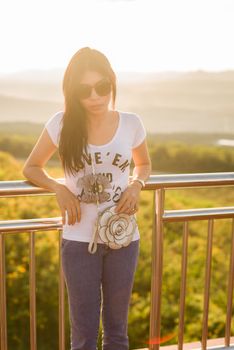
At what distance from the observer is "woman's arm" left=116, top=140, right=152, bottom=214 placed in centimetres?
201

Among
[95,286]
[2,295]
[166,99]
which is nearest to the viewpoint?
[95,286]

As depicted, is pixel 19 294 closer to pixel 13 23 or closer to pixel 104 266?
pixel 104 266

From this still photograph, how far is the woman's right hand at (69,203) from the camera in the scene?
1.96 metres

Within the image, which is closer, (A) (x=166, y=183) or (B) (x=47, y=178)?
(B) (x=47, y=178)

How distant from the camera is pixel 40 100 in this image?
712 inches

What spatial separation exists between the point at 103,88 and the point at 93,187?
16.2 inches

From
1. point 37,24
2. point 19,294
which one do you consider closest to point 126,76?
point 37,24

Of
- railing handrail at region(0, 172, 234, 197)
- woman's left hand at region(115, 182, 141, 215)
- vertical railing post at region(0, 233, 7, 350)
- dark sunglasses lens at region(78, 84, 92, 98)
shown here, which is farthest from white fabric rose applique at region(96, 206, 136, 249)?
vertical railing post at region(0, 233, 7, 350)

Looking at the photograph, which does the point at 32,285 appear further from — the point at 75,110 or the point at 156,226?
the point at 75,110

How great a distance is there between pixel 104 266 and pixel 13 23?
10166mm

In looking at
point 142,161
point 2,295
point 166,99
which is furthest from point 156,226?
point 166,99

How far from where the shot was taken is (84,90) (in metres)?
1.98

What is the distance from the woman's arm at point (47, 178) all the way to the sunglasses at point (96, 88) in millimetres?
227

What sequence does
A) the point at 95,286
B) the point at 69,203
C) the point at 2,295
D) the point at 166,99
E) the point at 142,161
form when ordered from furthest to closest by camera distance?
1. the point at 166,99
2. the point at 2,295
3. the point at 142,161
4. the point at 95,286
5. the point at 69,203
